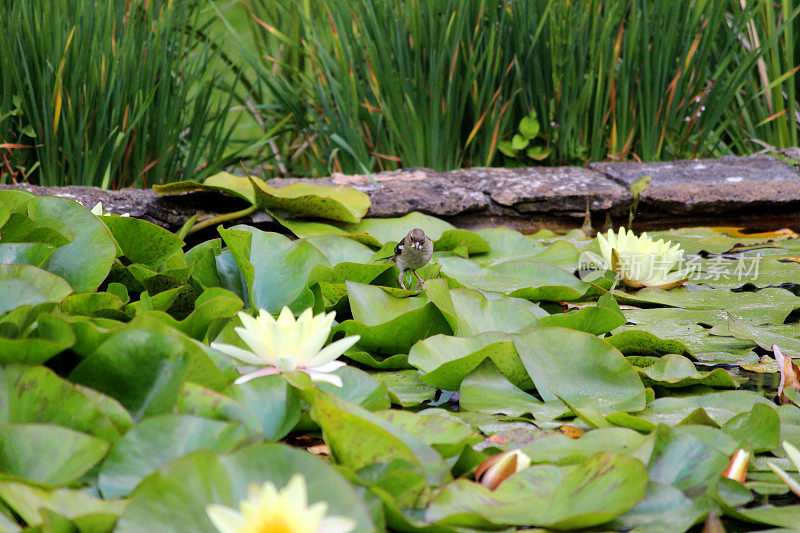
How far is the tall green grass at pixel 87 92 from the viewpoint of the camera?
6.26 ft

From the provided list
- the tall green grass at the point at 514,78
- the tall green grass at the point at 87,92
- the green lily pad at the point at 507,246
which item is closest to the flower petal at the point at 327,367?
the green lily pad at the point at 507,246

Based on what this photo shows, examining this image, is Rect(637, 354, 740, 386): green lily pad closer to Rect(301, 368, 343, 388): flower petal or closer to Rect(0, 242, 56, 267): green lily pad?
Rect(301, 368, 343, 388): flower petal

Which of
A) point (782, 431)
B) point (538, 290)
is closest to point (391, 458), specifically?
point (782, 431)

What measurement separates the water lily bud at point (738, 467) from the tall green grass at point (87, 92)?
185cm

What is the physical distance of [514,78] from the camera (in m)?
2.50

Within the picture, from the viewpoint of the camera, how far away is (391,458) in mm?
564

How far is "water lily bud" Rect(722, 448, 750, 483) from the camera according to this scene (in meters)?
0.60

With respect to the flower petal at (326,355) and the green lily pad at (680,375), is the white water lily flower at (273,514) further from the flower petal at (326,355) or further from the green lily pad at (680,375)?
the green lily pad at (680,375)

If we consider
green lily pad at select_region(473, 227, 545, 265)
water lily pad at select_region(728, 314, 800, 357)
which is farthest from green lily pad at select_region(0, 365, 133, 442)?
green lily pad at select_region(473, 227, 545, 265)

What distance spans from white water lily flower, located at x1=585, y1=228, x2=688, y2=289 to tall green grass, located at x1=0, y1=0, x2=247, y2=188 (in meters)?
1.42

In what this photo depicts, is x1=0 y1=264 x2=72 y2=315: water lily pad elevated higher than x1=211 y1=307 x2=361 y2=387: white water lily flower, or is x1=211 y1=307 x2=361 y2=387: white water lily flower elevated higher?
x1=0 y1=264 x2=72 y2=315: water lily pad

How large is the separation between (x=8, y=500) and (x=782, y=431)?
2.46 feet

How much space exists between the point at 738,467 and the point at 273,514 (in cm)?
42

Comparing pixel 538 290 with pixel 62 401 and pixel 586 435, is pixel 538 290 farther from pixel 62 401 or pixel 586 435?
pixel 62 401
